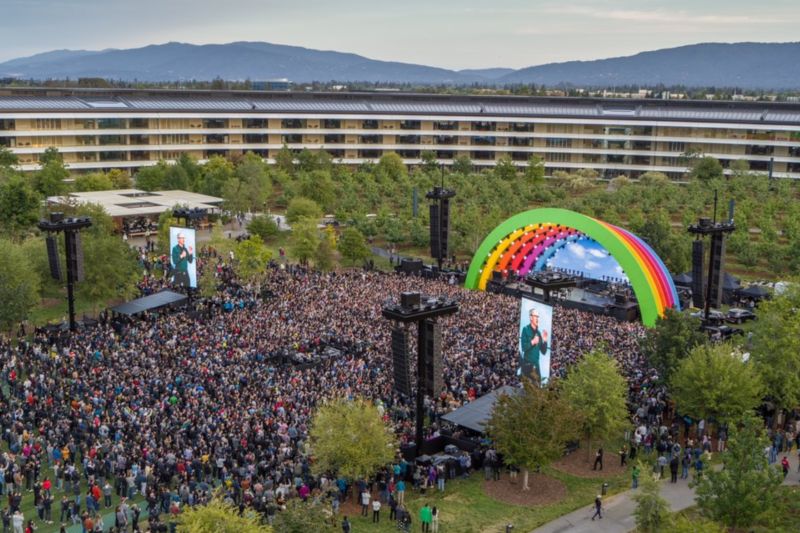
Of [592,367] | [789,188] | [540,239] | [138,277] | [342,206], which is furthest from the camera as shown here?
[789,188]

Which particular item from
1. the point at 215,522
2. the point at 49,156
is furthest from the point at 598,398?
the point at 49,156

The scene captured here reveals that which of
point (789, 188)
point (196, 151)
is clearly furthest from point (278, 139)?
point (789, 188)

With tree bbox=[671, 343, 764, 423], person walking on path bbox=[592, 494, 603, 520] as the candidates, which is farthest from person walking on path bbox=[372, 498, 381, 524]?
tree bbox=[671, 343, 764, 423]

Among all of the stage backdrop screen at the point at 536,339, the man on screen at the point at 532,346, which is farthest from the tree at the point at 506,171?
the man on screen at the point at 532,346

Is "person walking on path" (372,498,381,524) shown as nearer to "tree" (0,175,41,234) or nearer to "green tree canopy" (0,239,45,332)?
"green tree canopy" (0,239,45,332)

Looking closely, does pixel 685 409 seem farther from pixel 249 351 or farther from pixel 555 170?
pixel 555 170
